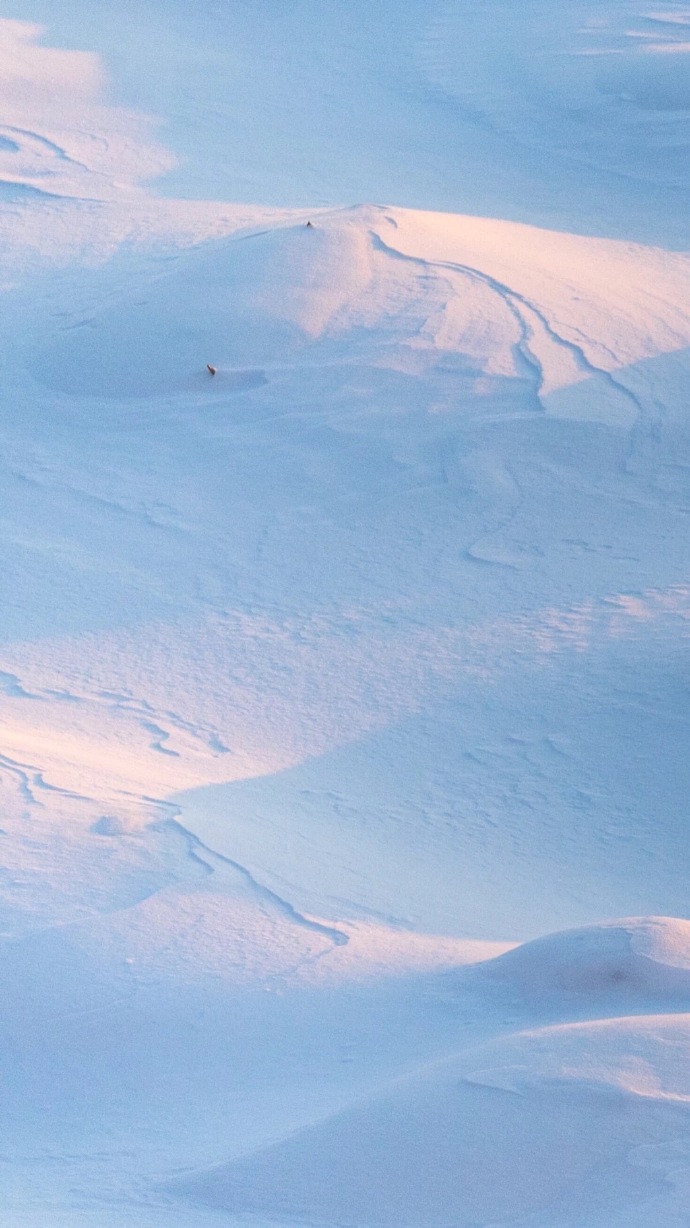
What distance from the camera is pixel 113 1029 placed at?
353 cm

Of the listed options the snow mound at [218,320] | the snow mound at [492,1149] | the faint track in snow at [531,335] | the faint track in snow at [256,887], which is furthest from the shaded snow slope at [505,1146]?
the snow mound at [218,320]

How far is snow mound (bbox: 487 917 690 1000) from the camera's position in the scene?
3473 mm

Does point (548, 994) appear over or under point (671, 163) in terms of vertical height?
under

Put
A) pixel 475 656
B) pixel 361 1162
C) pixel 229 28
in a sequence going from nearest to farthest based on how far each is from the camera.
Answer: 1. pixel 361 1162
2. pixel 475 656
3. pixel 229 28

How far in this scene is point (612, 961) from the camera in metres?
3.50

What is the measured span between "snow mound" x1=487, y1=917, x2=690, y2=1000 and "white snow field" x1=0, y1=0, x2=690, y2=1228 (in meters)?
0.01

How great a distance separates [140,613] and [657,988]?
2.69 metres

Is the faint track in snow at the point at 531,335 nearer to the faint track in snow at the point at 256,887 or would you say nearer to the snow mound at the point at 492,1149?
the faint track in snow at the point at 256,887

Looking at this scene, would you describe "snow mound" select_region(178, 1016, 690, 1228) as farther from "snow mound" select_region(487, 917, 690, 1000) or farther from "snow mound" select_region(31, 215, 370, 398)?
"snow mound" select_region(31, 215, 370, 398)

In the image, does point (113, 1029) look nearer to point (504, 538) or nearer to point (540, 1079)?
point (540, 1079)

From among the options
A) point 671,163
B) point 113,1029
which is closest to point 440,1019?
point 113,1029

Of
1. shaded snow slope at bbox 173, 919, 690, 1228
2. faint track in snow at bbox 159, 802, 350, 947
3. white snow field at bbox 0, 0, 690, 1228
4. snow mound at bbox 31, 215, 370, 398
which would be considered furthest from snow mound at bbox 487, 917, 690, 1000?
snow mound at bbox 31, 215, 370, 398

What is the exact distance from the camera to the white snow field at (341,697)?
120 inches

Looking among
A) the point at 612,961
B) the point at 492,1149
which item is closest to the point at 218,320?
the point at 612,961
